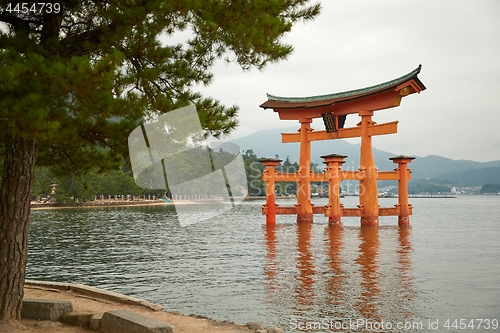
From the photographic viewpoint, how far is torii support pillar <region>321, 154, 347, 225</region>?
70.5 ft

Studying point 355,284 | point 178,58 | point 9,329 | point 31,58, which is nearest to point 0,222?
point 9,329

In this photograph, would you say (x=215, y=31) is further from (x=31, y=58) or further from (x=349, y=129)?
(x=349, y=129)

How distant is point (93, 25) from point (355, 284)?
7470 millimetres

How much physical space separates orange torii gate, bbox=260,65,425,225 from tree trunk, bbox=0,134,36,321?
54.5ft

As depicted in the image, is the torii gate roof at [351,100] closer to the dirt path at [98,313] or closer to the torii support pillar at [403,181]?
the torii support pillar at [403,181]

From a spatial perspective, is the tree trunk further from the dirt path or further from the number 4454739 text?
the number 4454739 text

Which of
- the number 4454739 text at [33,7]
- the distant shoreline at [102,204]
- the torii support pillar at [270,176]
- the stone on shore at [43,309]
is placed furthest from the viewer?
the distant shoreline at [102,204]

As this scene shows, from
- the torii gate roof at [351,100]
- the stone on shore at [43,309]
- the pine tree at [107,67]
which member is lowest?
the stone on shore at [43,309]

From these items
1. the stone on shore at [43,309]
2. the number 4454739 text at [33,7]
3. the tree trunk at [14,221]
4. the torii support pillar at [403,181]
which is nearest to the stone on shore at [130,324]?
the stone on shore at [43,309]

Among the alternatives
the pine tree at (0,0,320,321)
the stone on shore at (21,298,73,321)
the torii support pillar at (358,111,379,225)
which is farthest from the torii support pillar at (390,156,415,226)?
the stone on shore at (21,298,73,321)

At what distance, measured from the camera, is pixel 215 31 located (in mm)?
5887

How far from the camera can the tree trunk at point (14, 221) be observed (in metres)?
5.68

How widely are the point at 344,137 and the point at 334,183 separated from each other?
9.76ft

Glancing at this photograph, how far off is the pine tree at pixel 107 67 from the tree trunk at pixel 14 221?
1 cm
